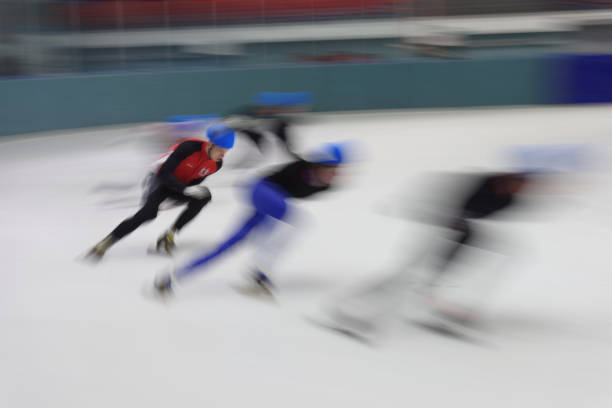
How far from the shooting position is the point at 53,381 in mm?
3158

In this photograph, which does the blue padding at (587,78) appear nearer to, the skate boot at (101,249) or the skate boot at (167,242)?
the skate boot at (167,242)

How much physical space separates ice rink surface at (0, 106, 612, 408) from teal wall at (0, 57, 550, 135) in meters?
5.16

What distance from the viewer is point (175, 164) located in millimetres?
4777

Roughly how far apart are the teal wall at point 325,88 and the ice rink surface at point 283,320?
516 cm

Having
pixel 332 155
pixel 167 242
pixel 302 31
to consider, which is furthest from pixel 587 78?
pixel 332 155

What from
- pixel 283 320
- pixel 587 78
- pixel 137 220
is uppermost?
pixel 587 78

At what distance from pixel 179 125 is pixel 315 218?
2119 millimetres

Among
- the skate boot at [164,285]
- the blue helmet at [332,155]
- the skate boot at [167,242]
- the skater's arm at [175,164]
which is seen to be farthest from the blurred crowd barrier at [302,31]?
the blue helmet at [332,155]

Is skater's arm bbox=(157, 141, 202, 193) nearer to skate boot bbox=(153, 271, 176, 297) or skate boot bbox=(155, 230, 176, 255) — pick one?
skate boot bbox=(155, 230, 176, 255)

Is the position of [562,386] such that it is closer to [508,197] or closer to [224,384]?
[508,197]

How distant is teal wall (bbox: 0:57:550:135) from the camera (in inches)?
480

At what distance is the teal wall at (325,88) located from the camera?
12.2 metres

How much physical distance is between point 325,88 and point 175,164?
28.7ft

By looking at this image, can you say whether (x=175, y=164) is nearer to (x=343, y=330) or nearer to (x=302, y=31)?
(x=343, y=330)
